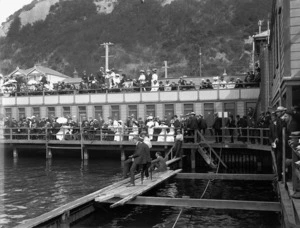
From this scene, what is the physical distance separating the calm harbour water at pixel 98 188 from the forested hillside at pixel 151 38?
7111 centimetres

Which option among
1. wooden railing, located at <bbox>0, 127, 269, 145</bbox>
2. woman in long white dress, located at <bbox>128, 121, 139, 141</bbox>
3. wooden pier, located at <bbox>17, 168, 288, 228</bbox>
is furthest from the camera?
woman in long white dress, located at <bbox>128, 121, 139, 141</bbox>

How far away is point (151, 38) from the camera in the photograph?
114m

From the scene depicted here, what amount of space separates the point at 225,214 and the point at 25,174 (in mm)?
13947

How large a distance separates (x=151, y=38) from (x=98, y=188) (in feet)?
316

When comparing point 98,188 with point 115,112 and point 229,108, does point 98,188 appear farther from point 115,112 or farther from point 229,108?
point 115,112

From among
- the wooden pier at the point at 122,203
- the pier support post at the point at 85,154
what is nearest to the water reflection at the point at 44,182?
the pier support post at the point at 85,154

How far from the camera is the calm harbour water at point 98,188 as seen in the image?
46.6ft

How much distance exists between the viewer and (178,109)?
3303cm

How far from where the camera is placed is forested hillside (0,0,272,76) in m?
103

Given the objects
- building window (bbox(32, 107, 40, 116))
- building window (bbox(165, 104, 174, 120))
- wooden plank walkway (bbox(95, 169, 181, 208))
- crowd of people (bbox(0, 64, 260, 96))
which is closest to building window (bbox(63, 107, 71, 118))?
crowd of people (bbox(0, 64, 260, 96))

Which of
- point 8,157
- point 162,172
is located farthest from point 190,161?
point 8,157

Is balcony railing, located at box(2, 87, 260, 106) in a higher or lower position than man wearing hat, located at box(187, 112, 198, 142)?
higher

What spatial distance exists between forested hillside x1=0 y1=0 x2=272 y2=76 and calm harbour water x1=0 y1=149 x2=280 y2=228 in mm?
71108

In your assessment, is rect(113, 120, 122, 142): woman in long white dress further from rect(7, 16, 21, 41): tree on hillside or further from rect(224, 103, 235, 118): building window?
rect(7, 16, 21, 41): tree on hillside
